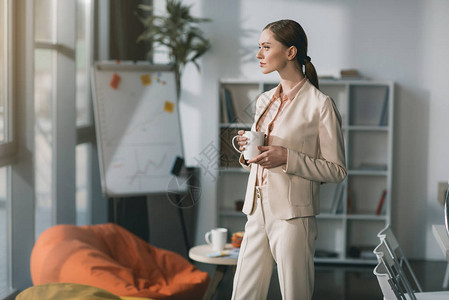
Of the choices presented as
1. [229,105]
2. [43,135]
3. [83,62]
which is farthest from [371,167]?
[43,135]

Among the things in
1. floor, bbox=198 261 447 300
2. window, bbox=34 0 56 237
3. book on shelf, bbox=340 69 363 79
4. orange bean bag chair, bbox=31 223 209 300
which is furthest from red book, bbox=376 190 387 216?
window, bbox=34 0 56 237

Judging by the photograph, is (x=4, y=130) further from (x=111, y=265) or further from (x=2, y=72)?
(x=111, y=265)

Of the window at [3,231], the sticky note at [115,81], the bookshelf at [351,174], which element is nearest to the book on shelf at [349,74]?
the bookshelf at [351,174]

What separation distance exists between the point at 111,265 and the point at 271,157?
178 centimetres

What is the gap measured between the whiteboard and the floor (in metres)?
0.99

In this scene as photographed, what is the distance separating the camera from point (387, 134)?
4.90m

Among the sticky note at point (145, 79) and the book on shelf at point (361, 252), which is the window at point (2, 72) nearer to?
the sticky note at point (145, 79)

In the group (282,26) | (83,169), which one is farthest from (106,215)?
(282,26)

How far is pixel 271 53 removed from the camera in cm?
173

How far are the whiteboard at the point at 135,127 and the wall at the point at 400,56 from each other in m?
0.68

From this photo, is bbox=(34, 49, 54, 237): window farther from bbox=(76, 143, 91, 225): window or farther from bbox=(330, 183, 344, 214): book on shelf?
bbox=(330, 183, 344, 214): book on shelf

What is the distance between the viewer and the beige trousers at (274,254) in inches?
68.1

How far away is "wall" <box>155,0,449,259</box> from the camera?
15.9ft

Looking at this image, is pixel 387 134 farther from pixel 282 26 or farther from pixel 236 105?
pixel 282 26
